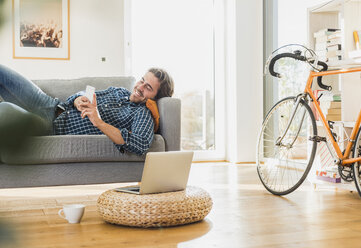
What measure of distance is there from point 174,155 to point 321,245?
737 millimetres

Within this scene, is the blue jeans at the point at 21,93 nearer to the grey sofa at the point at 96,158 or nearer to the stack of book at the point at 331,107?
the grey sofa at the point at 96,158

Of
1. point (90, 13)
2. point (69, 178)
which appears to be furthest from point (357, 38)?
point (90, 13)

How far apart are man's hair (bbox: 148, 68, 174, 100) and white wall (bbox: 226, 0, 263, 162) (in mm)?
2234

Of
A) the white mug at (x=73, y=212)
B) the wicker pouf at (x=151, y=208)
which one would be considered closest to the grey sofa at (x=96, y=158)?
the white mug at (x=73, y=212)

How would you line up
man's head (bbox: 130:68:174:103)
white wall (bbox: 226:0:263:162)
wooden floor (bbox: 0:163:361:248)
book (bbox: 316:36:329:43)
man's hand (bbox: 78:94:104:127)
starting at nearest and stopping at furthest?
wooden floor (bbox: 0:163:361:248)
man's hand (bbox: 78:94:104:127)
man's head (bbox: 130:68:174:103)
book (bbox: 316:36:329:43)
white wall (bbox: 226:0:263:162)

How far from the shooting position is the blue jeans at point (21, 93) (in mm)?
2424

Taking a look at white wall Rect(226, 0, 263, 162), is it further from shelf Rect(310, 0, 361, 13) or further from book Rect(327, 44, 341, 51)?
book Rect(327, 44, 341, 51)

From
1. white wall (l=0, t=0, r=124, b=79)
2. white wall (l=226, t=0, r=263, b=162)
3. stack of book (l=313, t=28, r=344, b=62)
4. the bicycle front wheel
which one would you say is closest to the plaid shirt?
the bicycle front wheel

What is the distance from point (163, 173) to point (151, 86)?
2.98 ft

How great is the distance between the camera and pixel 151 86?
2.78m

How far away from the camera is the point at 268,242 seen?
5.73ft

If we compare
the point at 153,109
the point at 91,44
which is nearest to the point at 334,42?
the point at 153,109

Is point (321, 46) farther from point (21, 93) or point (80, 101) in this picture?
point (21, 93)

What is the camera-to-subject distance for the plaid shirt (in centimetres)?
246
